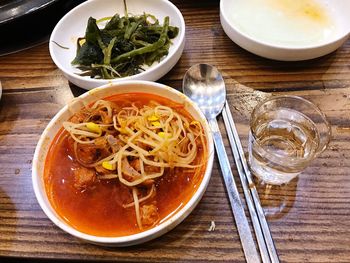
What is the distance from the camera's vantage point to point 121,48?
4.79 ft

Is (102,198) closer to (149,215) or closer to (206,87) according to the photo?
(149,215)

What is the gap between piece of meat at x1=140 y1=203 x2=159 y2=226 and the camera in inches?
37.9

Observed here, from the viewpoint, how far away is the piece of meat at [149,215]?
963 mm

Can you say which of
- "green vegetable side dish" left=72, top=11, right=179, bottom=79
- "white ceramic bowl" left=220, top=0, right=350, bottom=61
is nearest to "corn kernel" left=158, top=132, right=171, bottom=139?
"green vegetable side dish" left=72, top=11, right=179, bottom=79

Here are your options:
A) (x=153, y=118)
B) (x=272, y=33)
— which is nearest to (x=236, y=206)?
(x=153, y=118)

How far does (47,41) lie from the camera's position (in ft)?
5.42

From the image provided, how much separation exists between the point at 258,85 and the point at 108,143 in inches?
25.3

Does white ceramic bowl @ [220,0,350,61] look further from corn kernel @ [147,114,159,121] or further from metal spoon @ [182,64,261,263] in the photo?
corn kernel @ [147,114,159,121]

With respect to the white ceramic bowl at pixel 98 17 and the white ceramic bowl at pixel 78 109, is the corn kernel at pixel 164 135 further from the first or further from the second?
the white ceramic bowl at pixel 98 17

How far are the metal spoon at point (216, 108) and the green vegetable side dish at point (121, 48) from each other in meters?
0.20

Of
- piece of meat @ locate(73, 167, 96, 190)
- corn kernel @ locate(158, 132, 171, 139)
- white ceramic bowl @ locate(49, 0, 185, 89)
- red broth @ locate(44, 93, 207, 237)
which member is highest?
white ceramic bowl @ locate(49, 0, 185, 89)

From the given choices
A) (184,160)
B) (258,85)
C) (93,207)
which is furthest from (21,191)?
Result: (258,85)

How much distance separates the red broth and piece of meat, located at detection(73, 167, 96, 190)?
0.05 ft

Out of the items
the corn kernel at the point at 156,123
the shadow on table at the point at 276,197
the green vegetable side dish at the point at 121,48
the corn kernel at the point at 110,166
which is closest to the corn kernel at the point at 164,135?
the corn kernel at the point at 156,123
